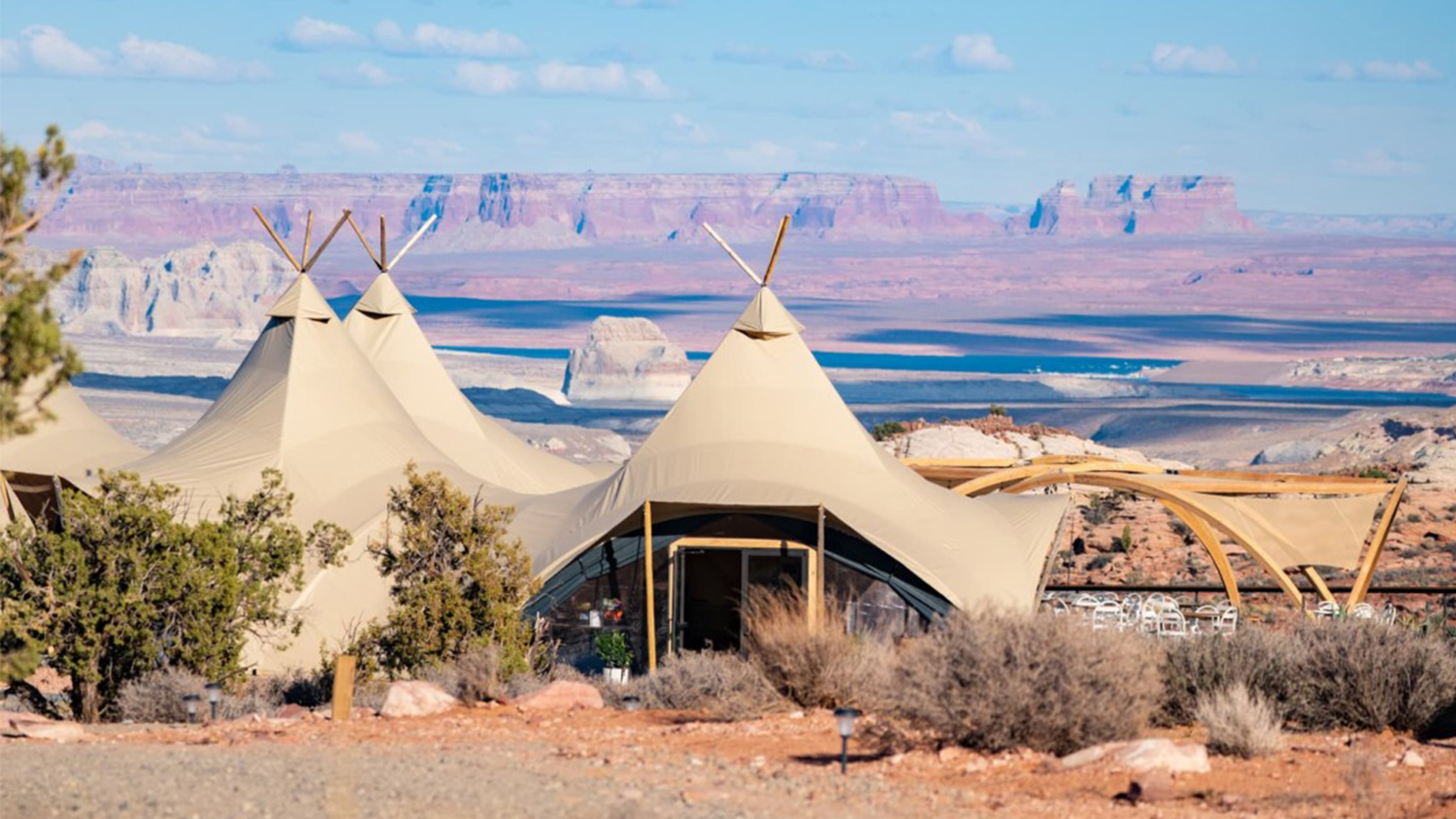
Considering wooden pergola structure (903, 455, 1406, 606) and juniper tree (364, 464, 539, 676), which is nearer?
juniper tree (364, 464, 539, 676)

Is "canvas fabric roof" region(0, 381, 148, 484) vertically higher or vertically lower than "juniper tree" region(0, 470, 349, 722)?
higher

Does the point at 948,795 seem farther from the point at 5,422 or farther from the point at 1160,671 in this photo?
the point at 5,422

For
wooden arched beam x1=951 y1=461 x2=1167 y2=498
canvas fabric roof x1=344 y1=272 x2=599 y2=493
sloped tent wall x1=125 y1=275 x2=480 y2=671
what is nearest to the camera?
sloped tent wall x1=125 y1=275 x2=480 y2=671

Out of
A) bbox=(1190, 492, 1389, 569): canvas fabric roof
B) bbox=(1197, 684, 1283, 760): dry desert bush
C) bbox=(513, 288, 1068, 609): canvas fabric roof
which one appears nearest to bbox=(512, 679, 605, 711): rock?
bbox=(513, 288, 1068, 609): canvas fabric roof

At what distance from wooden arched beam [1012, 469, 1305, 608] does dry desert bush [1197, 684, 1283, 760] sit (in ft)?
30.7

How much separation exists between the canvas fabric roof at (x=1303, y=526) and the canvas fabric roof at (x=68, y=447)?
1279cm

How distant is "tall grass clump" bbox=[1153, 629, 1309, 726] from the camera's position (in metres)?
13.7

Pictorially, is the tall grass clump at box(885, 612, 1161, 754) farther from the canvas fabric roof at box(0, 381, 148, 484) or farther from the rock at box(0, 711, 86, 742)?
the canvas fabric roof at box(0, 381, 148, 484)

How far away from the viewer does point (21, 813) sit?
941 centimetres

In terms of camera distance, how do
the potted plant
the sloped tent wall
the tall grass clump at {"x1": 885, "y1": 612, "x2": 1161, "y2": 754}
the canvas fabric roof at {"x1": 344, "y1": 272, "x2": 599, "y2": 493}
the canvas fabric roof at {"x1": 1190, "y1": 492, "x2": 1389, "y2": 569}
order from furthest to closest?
the canvas fabric roof at {"x1": 344, "y1": 272, "x2": 599, "y2": 493} < the canvas fabric roof at {"x1": 1190, "y1": 492, "x2": 1389, "y2": 569} < the sloped tent wall < the potted plant < the tall grass clump at {"x1": 885, "y1": 612, "x2": 1161, "y2": 754}

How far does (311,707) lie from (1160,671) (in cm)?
647

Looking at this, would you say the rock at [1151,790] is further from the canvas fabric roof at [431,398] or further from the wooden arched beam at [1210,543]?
the canvas fabric roof at [431,398]

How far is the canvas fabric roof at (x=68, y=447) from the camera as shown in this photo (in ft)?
79.6

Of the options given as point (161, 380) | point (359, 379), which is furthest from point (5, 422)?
point (161, 380)
